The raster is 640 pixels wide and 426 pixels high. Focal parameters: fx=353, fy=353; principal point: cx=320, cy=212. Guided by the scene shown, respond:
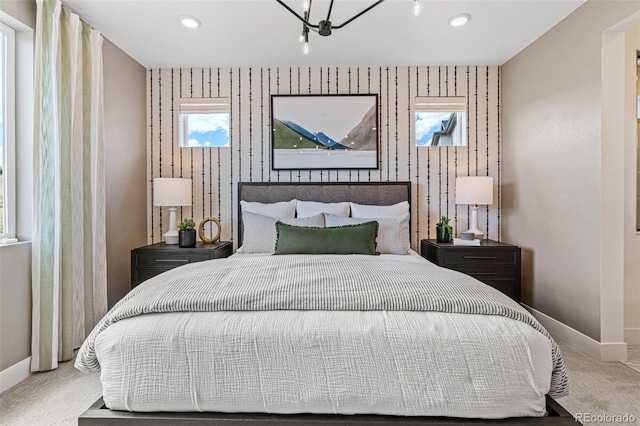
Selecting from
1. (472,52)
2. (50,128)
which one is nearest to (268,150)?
(50,128)

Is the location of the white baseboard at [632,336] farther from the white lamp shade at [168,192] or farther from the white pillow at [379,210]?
the white lamp shade at [168,192]

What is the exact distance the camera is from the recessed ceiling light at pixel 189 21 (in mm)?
2719

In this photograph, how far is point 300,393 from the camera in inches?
51.3

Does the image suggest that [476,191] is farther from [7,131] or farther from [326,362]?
[7,131]

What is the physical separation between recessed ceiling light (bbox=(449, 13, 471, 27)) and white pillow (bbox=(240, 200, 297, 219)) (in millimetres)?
2066

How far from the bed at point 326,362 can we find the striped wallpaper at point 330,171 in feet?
8.10

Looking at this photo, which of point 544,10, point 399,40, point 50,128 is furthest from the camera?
point 399,40

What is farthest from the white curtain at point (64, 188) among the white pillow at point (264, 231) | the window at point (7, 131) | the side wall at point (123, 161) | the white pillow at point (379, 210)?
the white pillow at point (379, 210)

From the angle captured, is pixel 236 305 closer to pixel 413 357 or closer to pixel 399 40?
pixel 413 357

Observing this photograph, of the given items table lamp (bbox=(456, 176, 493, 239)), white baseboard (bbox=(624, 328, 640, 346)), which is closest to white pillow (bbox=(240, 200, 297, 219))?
table lamp (bbox=(456, 176, 493, 239))

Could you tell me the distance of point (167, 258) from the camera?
318 centimetres

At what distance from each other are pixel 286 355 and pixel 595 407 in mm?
1800

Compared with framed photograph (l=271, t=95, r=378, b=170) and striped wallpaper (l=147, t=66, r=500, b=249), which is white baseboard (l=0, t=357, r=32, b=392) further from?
framed photograph (l=271, t=95, r=378, b=170)

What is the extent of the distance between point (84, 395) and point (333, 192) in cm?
258
